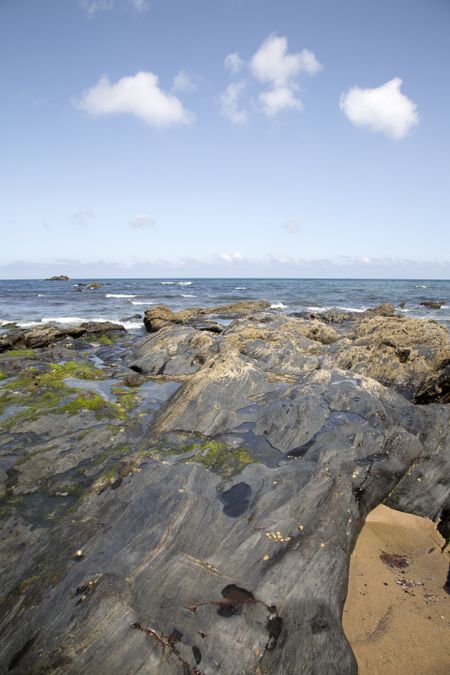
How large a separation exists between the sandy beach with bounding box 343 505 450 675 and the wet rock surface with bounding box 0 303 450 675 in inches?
15.1

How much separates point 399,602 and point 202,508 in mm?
2769

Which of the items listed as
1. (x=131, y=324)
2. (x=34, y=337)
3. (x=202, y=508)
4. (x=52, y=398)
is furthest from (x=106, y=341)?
(x=202, y=508)

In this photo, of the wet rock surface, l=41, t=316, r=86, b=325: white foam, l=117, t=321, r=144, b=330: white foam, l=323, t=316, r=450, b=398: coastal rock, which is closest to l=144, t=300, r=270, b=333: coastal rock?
l=117, t=321, r=144, b=330: white foam

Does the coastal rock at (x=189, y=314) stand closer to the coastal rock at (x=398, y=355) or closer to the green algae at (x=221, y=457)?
the coastal rock at (x=398, y=355)

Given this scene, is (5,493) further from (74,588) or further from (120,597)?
(120,597)

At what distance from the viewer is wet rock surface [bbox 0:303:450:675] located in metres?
3.66

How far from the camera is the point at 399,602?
186 inches

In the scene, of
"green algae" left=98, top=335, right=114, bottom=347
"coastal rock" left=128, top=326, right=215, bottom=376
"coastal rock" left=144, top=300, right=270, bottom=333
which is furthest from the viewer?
"coastal rock" left=144, top=300, right=270, bottom=333

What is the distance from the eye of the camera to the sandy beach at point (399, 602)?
4.07m

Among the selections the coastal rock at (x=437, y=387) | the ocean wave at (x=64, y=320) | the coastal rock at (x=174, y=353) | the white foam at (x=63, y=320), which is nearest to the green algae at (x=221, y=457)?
the coastal rock at (x=437, y=387)

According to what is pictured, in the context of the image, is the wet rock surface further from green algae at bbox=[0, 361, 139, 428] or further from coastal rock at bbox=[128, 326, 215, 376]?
coastal rock at bbox=[128, 326, 215, 376]

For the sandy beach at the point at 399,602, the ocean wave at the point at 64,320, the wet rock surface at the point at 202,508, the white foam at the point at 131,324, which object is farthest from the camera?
the ocean wave at the point at 64,320

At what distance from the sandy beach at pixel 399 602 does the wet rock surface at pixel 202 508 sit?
1.26 ft

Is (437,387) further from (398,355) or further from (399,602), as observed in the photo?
(399,602)
